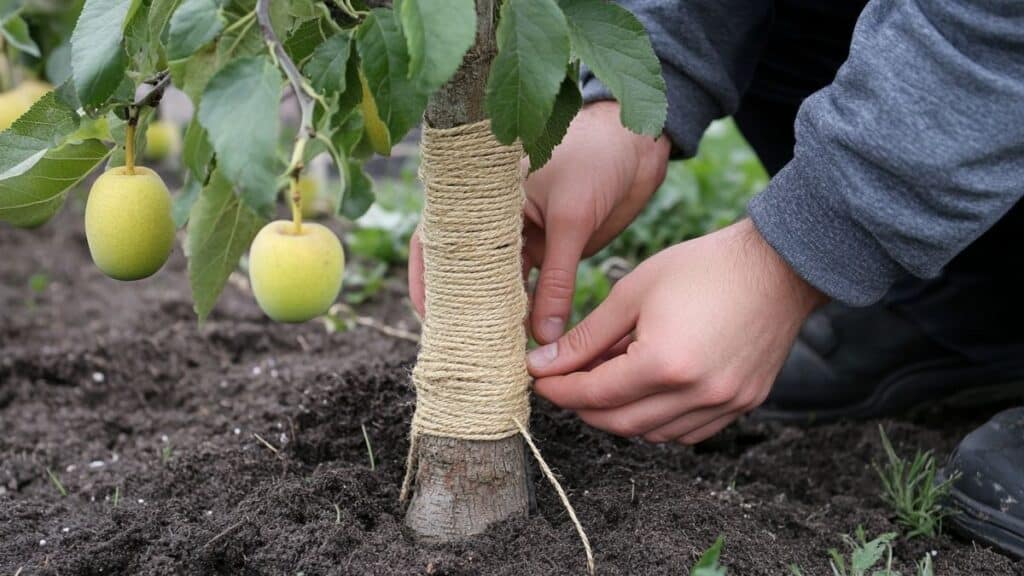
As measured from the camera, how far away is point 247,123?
810mm

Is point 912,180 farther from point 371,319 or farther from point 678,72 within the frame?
point 371,319

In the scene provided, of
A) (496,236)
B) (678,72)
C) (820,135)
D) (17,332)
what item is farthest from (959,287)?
(17,332)

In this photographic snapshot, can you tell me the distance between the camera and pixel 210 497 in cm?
131

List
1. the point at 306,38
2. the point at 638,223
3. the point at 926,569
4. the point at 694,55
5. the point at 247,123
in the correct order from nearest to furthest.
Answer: the point at 247,123 < the point at 306,38 < the point at 926,569 < the point at 694,55 < the point at 638,223

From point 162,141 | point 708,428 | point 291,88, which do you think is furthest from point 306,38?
point 162,141

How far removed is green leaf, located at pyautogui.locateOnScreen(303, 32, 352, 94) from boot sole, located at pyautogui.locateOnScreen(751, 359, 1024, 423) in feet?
3.75

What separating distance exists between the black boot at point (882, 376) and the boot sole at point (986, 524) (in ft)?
1.57

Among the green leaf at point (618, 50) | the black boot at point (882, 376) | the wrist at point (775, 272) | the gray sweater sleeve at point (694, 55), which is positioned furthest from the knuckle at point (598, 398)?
the black boot at point (882, 376)

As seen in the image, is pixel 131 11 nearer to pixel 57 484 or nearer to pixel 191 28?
pixel 191 28

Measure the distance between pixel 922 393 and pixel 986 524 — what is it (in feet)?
1.78

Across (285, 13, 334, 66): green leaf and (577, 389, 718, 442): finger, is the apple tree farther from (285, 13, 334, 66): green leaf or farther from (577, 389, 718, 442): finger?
(577, 389, 718, 442): finger

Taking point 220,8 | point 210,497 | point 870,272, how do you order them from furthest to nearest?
point 210,497
point 870,272
point 220,8

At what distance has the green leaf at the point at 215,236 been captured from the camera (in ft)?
3.06

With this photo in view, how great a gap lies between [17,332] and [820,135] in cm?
165
